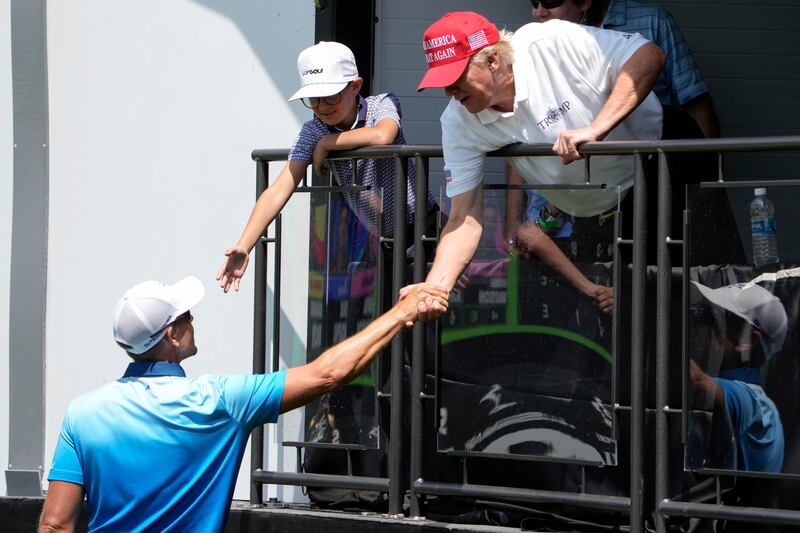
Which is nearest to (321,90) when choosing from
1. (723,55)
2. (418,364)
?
(418,364)

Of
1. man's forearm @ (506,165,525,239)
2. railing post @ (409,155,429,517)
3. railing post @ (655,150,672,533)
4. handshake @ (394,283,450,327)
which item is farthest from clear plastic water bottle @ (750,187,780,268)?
railing post @ (409,155,429,517)

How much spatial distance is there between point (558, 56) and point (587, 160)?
398 millimetres

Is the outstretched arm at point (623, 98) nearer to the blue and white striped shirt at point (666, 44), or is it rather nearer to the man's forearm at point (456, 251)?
the man's forearm at point (456, 251)

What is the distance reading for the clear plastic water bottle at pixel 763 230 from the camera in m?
4.95

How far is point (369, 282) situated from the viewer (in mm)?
5727

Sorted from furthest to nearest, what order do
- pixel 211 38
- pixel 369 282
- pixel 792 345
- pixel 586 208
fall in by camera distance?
pixel 211 38, pixel 369 282, pixel 586 208, pixel 792 345

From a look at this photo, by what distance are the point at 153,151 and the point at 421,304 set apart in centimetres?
257

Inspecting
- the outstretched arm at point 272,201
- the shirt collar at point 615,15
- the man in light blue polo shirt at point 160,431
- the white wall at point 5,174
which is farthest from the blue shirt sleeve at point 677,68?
the white wall at point 5,174

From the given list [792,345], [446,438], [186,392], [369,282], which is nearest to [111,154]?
[369,282]

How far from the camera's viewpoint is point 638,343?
204 inches

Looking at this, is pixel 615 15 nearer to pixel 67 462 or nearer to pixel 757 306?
pixel 757 306

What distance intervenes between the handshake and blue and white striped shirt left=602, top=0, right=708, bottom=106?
226 cm

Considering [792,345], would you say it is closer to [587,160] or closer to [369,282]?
[587,160]

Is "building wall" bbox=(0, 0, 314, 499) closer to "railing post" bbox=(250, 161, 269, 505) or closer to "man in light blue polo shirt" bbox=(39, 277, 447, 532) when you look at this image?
"railing post" bbox=(250, 161, 269, 505)
